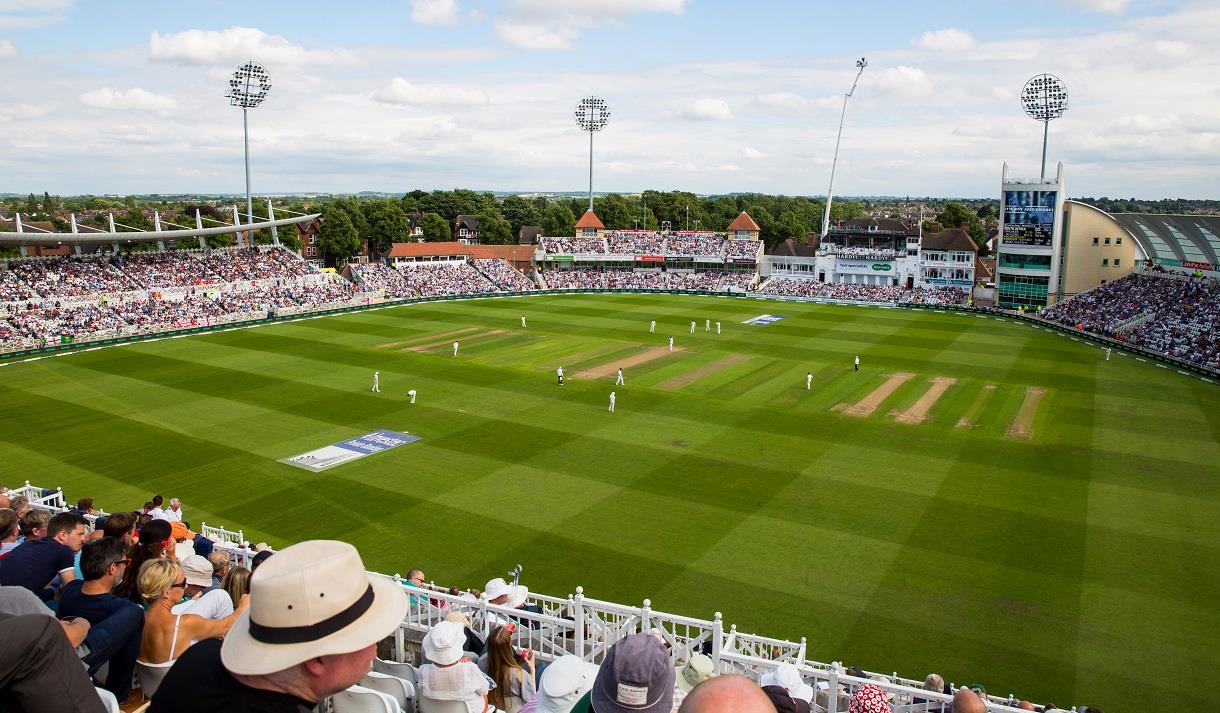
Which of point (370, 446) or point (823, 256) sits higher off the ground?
point (823, 256)

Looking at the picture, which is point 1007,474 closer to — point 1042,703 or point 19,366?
point 1042,703

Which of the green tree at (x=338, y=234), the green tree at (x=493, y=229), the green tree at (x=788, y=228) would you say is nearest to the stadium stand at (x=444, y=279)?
the green tree at (x=338, y=234)

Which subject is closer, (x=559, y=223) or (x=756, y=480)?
(x=756, y=480)

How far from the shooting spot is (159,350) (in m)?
38.4

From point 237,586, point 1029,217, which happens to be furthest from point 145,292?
point 1029,217

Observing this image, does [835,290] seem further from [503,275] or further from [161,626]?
[161,626]

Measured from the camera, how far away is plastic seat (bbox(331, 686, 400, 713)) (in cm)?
505

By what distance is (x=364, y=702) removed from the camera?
5121 millimetres

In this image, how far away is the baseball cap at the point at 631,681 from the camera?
9.46 feet

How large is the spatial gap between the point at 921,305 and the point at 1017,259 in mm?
6944

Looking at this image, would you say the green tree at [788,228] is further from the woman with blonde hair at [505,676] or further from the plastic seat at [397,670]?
the plastic seat at [397,670]

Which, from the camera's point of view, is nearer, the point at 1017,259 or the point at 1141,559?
the point at 1141,559

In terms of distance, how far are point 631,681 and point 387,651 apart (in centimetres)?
561

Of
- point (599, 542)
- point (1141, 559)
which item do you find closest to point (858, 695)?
point (599, 542)
